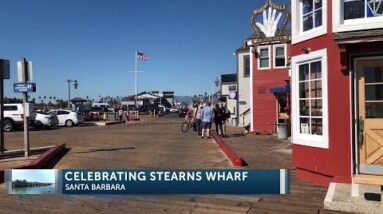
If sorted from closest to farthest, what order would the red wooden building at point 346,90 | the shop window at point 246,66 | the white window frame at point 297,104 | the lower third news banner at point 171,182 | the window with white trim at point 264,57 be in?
the lower third news banner at point 171,182
the red wooden building at point 346,90
the white window frame at point 297,104
the window with white trim at point 264,57
the shop window at point 246,66

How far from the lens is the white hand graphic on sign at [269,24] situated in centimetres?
2791

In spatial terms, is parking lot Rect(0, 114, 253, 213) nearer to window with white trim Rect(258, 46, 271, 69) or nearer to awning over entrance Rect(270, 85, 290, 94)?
awning over entrance Rect(270, 85, 290, 94)

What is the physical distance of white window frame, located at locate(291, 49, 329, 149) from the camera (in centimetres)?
1024

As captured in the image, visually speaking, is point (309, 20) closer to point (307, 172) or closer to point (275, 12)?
point (307, 172)

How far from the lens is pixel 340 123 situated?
32.4 feet

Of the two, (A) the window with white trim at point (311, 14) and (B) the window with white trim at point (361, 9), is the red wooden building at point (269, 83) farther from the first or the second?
(B) the window with white trim at point (361, 9)

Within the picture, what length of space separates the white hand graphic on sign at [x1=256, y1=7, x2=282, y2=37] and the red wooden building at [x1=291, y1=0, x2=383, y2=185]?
17.4 meters

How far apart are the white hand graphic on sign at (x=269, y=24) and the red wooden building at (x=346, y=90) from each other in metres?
17.4

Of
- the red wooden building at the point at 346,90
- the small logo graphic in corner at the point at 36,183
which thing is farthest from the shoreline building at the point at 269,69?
the small logo graphic in corner at the point at 36,183

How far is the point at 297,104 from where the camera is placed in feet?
37.6

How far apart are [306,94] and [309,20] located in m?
1.60

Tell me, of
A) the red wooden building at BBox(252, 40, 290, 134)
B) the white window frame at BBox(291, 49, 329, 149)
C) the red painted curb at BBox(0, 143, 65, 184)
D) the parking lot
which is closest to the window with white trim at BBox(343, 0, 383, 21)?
the white window frame at BBox(291, 49, 329, 149)

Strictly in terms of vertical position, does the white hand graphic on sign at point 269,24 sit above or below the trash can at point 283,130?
above

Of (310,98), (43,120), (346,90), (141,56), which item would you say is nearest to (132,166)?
(310,98)
